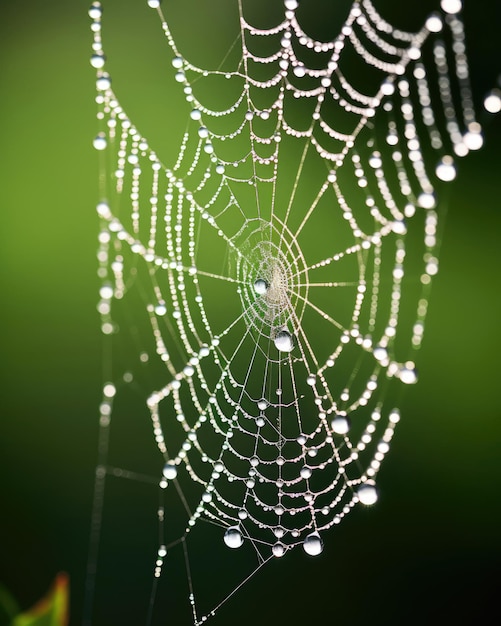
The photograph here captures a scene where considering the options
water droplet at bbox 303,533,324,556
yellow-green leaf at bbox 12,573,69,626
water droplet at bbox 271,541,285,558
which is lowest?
water droplet at bbox 271,541,285,558

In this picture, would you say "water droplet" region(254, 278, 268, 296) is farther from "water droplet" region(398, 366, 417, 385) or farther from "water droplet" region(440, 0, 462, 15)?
"water droplet" region(440, 0, 462, 15)

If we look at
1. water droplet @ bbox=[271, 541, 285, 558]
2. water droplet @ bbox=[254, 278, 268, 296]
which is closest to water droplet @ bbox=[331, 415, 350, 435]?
water droplet @ bbox=[271, 541, 285, 558]

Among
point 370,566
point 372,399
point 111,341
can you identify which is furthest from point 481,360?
point 111,341

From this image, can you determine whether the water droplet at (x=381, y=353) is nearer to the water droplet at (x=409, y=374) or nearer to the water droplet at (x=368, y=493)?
the water droplet at (x=409, y=374)

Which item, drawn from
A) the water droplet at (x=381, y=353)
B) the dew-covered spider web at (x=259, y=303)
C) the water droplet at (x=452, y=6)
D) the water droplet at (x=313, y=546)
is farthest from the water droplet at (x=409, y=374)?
the dew-covered spider web at (x=259, y=303)

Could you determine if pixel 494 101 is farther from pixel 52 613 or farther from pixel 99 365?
pixel 99 365

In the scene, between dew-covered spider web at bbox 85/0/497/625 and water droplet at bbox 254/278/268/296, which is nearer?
water droplet at bbox 254/278/268/296

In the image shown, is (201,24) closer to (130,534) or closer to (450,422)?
(450,422)

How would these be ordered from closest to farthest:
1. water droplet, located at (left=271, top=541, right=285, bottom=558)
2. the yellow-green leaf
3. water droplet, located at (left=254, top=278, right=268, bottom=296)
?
1. the yellow-green leaf
2. water droplet, located at (left=271, top=541, right=285, bottom=558)
3. water droplet, located at (left=254, top=278, right=268, bottom=296)
